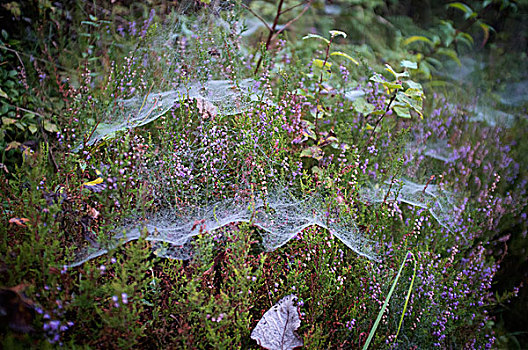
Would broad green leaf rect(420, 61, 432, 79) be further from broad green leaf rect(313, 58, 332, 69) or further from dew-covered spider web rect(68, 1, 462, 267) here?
broad green leaf rect(313, 58, 332, 69)

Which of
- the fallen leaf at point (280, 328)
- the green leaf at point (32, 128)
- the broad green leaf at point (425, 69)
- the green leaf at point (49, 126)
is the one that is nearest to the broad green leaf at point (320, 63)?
the fallen leaf at point (280, 328)

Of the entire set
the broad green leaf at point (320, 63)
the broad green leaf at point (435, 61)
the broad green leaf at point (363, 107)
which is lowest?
the broad green leaf at point (435, 61)

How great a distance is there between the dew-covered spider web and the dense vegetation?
18mm

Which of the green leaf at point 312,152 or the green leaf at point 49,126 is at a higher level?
the green leaf at point 312,152

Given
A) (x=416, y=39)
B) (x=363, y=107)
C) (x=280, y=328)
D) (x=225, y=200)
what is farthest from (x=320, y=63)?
(x=416, y=39)

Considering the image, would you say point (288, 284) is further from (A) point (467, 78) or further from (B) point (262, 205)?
(A) point (467, 78)

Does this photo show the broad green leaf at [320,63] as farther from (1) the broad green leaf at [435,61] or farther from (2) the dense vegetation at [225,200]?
(1) the broad green leaf at [435,61]

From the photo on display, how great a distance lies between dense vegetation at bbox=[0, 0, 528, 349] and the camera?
1.79 meters

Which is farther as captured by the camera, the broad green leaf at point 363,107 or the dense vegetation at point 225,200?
the broad green leaf at point 363,107

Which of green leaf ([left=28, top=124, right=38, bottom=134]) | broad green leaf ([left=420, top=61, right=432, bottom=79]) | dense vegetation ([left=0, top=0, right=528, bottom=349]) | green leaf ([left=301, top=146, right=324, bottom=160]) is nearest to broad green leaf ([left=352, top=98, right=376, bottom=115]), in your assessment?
dense vegetation ([left=0, top=0, right=528, bottom=349])

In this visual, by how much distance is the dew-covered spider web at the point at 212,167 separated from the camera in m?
2.16

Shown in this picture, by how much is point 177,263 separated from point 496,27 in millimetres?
7380

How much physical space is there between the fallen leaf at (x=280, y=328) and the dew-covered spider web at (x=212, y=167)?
0.34 metres

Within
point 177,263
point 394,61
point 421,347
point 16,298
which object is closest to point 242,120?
point 177,263
